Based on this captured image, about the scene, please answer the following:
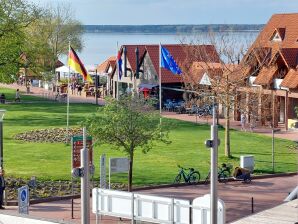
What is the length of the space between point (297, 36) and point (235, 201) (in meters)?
33.5

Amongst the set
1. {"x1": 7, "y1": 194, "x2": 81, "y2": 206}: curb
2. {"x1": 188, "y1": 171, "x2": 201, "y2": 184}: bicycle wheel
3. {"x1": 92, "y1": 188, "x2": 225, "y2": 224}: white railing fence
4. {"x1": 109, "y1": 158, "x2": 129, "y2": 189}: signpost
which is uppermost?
{"x1": 109, "y1": 158, "x2": 129, "y2": 189}: signpost

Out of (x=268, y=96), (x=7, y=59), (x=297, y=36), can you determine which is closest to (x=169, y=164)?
(x=7, y=59)

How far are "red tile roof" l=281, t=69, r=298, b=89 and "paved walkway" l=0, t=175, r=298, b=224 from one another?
1927cm

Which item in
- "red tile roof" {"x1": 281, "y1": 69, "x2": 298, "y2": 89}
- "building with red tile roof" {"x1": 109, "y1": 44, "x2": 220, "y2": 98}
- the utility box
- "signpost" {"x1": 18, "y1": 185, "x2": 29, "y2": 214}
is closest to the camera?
"signpost" {"x1": 18, "y1": 185, "x2": 29, "y2": 214}

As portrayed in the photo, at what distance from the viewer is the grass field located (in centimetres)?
3450

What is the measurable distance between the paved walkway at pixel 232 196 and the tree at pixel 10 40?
15681 mm

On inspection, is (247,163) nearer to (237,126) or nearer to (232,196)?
(232,196)

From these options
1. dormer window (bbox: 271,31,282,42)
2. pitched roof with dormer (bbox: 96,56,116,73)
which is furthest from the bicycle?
pitched roof with dormer (bbox: 96,56,116,73)

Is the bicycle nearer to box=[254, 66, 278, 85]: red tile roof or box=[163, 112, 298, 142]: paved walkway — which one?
box=[163, 112, 298, 142]: paved walkway

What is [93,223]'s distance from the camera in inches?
990

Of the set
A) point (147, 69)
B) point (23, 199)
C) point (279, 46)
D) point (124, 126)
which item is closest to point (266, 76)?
point (279, 46)

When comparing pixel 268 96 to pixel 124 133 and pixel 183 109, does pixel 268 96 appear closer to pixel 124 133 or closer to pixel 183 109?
pixel 183 109

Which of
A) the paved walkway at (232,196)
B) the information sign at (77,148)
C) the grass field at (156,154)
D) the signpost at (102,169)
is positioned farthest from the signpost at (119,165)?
the grass field at (156,154)

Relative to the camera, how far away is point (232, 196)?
2942 cm
